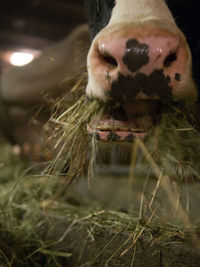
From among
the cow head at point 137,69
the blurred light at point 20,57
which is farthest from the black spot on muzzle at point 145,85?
the blurred light at point 20,57

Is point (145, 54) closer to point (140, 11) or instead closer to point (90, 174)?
point (140, 11)

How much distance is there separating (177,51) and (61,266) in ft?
2.28

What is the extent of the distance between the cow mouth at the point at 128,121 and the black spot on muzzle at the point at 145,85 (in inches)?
2.8

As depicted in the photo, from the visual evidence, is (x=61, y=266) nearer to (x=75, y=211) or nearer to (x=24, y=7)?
(x=75, y=211)

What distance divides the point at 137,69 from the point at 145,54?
1.7 inches

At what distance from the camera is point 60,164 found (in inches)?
51.1

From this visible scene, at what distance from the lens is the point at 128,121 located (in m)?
1.14

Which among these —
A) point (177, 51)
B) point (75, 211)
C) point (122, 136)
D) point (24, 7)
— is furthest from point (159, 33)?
point (24, 7)

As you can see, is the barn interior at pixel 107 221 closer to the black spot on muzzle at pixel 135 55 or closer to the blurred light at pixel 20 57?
the black spot on muzzle at pixel 135 55

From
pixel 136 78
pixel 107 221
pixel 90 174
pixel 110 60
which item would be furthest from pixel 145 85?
pixel 107 221

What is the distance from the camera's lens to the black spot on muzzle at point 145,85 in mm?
1010

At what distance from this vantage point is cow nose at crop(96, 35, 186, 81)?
98 centimetres

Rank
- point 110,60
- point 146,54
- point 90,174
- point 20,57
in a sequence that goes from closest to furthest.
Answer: point 146,54, point 110,60, point 90,174, point 20,57

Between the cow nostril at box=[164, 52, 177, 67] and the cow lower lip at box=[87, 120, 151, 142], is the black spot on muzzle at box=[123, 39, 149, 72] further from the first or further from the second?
the cow lower lip at box=[87, 120, 151, 142]
